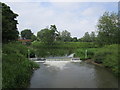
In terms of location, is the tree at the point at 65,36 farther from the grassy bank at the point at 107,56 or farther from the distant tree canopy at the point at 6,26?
the grassy bank at the point at 107,56

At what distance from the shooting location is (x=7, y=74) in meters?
4.25

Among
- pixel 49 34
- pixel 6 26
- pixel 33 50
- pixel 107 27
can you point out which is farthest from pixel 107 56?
pixel 49 34

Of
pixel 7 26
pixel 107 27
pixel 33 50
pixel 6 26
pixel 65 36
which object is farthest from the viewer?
pixel 65 36

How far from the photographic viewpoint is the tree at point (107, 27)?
33.5 feet

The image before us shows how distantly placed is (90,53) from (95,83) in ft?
19.0

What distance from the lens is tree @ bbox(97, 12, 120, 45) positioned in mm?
10209

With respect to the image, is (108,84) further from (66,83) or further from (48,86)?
(48,86)

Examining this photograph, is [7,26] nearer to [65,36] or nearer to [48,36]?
[48,36]

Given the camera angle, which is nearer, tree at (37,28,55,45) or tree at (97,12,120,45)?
tree at (97,12,120,45)

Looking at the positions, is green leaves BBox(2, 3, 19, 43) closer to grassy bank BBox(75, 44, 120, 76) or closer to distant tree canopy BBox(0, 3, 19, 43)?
distant tree canopy BBox(0, 3, 19, 43)

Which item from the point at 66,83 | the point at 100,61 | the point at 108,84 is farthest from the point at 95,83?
the point at 100,61

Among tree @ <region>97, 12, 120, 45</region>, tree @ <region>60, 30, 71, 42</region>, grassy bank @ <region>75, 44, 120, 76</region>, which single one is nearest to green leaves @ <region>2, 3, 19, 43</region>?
grassy bank @ <region>75, 44, 120, 76</region>

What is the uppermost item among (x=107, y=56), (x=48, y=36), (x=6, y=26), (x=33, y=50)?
(x=48, y=36)

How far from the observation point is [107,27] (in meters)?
10.5
